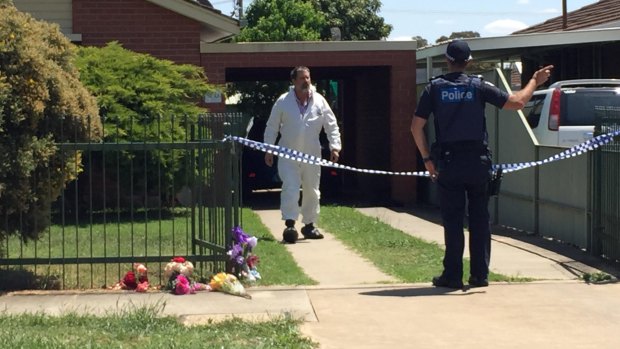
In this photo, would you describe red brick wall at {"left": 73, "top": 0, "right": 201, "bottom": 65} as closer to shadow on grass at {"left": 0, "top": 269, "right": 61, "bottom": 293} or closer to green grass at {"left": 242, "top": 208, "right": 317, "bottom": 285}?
green grass at {"left": 242, "top": 208, "right": 317, "bottom": 285}

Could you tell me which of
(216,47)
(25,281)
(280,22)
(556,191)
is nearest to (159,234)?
(25,281)

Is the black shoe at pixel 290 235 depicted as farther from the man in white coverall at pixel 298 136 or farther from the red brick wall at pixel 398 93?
the red brick wall at pixel 398 93

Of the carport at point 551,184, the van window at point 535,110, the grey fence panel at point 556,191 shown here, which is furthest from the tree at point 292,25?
the grey fence panel at point 556,191

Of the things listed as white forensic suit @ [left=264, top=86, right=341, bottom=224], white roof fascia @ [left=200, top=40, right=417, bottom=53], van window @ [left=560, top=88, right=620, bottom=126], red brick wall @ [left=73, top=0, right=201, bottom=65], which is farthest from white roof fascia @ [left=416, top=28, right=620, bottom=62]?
white forensic suit @ [left=264, top=86, right=341, bottom=224]

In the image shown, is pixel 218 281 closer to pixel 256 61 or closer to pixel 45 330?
pixel 45 330

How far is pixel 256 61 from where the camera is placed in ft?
58.5

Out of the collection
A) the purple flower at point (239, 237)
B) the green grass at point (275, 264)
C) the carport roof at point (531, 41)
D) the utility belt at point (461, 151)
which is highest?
the carport roof at point (531, 41)

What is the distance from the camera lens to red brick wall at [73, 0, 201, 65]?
17547mm

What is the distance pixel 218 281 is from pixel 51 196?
1.72 metres

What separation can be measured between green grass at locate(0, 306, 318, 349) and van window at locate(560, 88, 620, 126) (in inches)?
364

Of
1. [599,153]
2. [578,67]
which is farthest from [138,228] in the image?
[578,67]

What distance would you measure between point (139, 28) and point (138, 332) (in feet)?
37.8

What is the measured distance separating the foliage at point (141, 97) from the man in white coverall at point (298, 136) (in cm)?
217

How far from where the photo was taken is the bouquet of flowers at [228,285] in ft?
27.4
